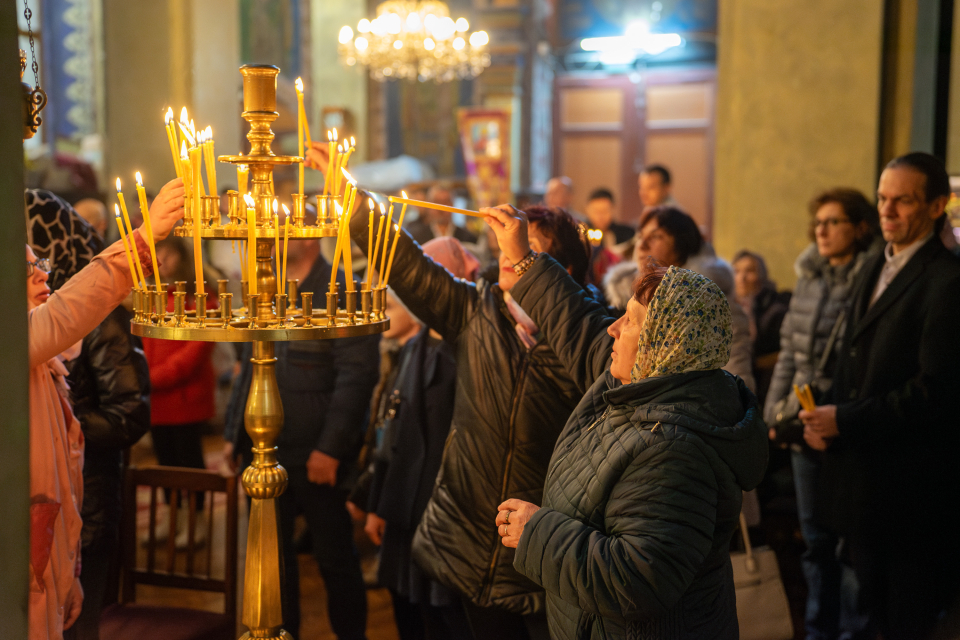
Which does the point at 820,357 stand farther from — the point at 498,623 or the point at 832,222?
the point at 498,623

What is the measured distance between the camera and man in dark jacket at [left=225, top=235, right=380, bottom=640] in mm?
2832

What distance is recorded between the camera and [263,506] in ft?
5.32

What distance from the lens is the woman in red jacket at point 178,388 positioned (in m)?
4.24

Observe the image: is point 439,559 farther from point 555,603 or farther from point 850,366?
point 850,366

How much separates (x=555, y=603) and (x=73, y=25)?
9.62m

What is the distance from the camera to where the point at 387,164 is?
37.2 ft

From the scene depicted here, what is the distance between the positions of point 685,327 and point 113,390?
1628mm

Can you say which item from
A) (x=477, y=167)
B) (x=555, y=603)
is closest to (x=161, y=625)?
(x=555, y=603)

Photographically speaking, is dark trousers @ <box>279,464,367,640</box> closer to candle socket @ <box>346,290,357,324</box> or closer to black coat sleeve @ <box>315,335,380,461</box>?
black coat sleeve @ <box>315,335,380,461</box>

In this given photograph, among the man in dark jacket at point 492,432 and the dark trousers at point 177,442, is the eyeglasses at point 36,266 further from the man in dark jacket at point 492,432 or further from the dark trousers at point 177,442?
the dark trousers at point 177,442

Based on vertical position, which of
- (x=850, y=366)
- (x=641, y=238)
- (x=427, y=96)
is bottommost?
(x=850, y=366)

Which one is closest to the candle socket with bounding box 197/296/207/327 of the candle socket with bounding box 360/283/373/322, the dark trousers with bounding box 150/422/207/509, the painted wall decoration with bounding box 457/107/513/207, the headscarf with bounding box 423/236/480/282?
the candle socket with bounding box 360/283/373/322

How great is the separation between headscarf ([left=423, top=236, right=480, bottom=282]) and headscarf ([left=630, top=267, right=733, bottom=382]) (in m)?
1.38

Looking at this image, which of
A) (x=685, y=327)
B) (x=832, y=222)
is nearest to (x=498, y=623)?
(x=685, y=327)
